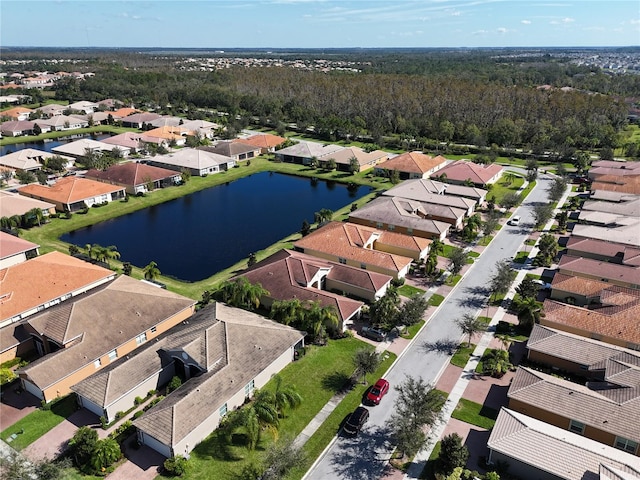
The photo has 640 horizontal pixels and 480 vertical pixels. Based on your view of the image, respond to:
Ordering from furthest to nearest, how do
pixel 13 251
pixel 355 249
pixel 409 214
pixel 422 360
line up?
pixel 409 214 < pixel 355 249 < pixel 13 251 < pixel 422 360

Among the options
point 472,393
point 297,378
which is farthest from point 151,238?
point 472,393

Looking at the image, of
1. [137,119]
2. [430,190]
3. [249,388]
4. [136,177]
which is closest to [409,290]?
[249,388]

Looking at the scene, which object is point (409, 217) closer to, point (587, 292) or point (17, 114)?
point (587, 292)

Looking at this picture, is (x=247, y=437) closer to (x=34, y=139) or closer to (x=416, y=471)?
(x=416, y=471)

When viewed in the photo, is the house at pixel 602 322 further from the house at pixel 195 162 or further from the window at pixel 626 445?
the house at pixel 195 162

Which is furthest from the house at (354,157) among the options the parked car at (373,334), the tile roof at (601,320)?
Answer: the tile roof at (601,320)

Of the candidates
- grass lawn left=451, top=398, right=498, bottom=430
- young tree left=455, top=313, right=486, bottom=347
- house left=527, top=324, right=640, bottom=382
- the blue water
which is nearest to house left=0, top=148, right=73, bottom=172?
the blue water
